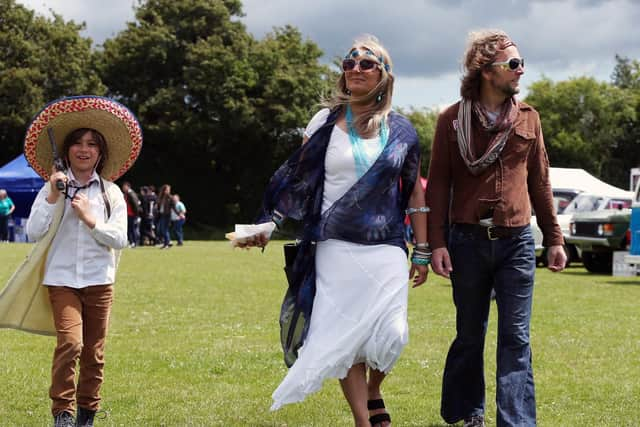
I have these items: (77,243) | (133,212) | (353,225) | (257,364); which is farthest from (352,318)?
(133,212)

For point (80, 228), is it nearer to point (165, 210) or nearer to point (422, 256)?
point (422, 256)

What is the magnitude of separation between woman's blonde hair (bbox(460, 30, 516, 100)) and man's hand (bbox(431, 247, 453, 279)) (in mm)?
834

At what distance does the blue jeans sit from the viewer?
4988 millimetres

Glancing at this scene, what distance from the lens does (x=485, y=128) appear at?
502 cm

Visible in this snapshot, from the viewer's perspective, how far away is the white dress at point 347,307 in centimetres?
470

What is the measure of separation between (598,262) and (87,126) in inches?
719

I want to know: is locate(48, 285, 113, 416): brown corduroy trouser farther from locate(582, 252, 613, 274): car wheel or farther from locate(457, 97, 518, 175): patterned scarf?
locate(582, 252, 613, 274): car wheel

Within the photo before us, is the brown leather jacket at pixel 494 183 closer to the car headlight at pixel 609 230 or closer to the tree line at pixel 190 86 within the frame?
the car headlight at pixel 609 230

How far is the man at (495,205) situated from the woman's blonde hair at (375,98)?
431 millimetres

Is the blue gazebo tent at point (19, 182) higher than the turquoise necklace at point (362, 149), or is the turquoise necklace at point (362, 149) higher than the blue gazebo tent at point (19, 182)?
the blue gazebo tent at point (19, 182)

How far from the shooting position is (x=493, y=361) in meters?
8.20

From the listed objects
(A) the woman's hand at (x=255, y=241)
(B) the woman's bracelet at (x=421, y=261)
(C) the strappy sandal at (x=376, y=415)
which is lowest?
(C) the strappy sandal at (x=376, y=415)

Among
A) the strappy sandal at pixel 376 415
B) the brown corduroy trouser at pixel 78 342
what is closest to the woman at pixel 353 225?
the strappy sandal at pixel 376 415

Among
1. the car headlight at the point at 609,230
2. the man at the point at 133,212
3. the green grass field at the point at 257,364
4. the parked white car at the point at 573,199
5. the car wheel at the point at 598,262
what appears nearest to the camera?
the green grass field at the point at 257,364
